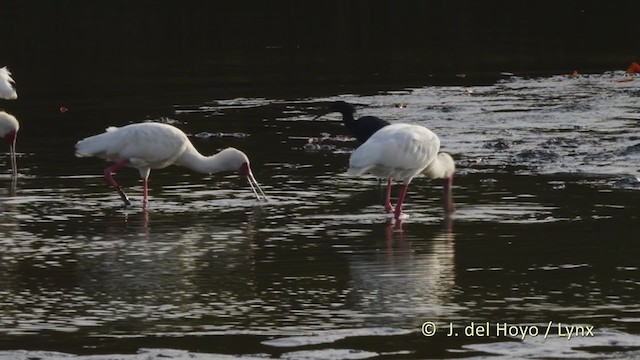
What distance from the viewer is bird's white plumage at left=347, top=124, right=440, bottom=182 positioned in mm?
13109

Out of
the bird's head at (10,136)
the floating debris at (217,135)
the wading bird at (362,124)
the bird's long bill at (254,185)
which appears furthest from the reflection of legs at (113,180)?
the floating debris at (217,135)

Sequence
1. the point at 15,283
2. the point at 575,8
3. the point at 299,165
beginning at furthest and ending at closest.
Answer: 1. the point at 575,8
2. the point at 299,165
3. the point at 15,283

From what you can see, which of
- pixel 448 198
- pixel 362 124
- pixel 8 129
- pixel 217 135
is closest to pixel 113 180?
pixel 362 124

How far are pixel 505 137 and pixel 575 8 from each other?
69.0ft

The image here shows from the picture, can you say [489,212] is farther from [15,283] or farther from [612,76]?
[612,76]

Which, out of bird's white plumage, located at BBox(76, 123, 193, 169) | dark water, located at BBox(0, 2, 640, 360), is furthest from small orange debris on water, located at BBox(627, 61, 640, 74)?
bird's white plumage, located at BBox(76, 123, 193, 169)

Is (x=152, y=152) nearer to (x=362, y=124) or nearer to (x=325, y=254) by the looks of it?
(x=362, y=124)

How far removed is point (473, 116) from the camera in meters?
19.8

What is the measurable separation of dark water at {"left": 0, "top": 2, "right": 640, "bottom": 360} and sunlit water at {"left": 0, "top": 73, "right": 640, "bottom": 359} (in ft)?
0.08

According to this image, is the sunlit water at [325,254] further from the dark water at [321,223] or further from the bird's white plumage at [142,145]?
the bird's white plumage at [142,145]

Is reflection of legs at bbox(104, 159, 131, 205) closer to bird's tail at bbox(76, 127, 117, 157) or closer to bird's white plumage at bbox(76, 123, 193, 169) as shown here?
bird's white plumage at bbox(76, 123, 193, 169)

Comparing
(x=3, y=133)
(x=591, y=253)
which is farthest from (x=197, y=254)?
(x=3, y=133)

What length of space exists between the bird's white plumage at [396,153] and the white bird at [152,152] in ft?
4.67

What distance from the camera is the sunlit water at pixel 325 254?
8.95 metres
